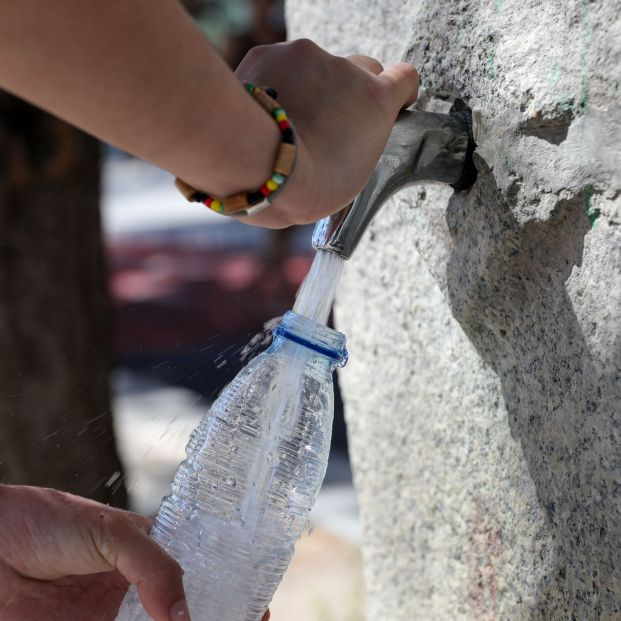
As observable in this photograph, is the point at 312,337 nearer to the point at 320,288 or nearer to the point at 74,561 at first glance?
the point at 320,288

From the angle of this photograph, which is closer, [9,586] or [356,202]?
[356,202]

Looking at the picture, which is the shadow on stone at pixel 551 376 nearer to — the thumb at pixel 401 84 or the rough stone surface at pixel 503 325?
the rough stone surface at pixel 503 325

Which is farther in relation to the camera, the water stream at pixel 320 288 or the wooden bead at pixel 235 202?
the water stream at pixel 320 288

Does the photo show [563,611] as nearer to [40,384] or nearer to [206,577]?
[206,577]

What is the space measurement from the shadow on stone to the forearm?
0.97 ft

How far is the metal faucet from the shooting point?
3.10 ft

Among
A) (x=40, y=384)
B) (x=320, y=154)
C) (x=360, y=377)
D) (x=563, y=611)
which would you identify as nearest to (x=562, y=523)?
(x=563, y=611)

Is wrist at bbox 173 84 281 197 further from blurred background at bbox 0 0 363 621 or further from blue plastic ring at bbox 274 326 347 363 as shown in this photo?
blurred background at bbox 0 0 363 621

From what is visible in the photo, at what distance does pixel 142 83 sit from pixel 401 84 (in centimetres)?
33

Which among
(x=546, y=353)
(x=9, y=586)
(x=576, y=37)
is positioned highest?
(x=576, y=37)

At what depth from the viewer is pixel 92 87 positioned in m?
0.65

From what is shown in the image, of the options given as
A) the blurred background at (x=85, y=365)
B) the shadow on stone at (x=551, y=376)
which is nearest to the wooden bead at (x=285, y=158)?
the shadow on stone at (x=551, y=376)

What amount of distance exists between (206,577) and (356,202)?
0.43 metres

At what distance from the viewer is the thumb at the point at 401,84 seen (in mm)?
902
